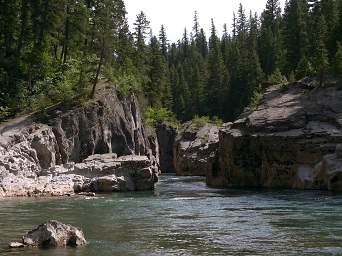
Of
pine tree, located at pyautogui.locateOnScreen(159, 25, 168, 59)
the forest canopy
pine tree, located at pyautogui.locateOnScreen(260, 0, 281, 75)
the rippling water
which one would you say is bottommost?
the rippling water

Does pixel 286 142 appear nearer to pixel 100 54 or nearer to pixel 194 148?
pixel 100 54

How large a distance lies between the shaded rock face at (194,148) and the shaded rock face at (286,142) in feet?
68.6

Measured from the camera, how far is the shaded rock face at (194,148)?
7856cm

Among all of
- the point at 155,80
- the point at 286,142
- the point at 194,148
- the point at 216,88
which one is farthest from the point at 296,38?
the point at 286,142

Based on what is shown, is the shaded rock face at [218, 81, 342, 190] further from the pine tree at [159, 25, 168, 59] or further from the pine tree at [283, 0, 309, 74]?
the pine tree at [159, 25, 168, 59]

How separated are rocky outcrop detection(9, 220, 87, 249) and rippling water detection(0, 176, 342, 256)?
1.90ft

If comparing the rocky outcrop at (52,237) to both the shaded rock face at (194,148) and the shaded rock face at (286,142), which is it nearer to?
the shaded rock face at (286,142)

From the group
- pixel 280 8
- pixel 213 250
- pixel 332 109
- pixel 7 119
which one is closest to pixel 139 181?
pixel 7 119

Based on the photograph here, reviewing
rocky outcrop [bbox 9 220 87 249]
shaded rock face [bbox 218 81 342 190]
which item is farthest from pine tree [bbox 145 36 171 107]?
rocky outcrop [bbox 9 220 87 249]

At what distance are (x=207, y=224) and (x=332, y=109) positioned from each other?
27.5 m

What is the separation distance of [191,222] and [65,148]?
79.2 feet

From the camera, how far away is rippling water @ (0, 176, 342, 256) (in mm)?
20266

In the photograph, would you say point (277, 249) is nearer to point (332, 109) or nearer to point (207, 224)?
point (207, 224)

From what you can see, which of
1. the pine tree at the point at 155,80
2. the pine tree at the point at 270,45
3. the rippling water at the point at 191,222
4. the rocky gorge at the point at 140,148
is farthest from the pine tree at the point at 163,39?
the rippling water at the point at 191,222
